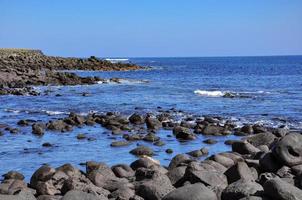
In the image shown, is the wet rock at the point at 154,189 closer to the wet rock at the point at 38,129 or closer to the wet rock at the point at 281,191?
the wet rock at the point at 281,191

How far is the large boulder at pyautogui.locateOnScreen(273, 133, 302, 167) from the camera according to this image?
13.3m

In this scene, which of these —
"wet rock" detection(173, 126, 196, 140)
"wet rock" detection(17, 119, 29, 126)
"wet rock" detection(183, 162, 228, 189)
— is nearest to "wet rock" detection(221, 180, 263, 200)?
"wet rock" detection(183, 162, 228, 189)

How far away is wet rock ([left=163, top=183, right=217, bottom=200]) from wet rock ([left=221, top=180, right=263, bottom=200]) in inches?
13.9

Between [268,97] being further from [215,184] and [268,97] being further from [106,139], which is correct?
[215,184]

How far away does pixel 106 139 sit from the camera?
2256 centimetres

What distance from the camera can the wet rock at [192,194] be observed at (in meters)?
9.95

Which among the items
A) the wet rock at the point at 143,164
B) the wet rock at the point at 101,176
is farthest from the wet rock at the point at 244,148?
the wet rock at the point at 101,176

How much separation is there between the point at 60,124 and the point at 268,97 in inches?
853

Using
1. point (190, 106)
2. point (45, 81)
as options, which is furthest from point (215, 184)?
point (45, 81)

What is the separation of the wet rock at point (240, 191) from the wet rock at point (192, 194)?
0.35 m

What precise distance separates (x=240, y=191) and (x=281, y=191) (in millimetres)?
912

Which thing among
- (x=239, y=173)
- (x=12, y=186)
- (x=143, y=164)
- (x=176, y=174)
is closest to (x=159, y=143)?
(x=143, y=164)

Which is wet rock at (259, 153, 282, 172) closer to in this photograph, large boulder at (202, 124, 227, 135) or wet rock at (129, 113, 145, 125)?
large boulder at (202, 124, 227, 135)

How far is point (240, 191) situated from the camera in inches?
408
